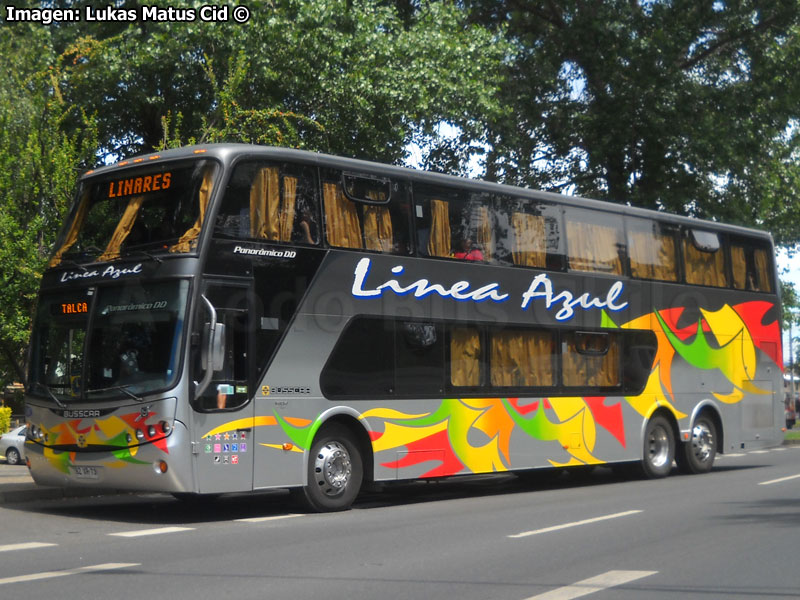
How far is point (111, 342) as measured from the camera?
12273 millimetres

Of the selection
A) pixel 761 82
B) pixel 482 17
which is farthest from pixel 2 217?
pixel 761 82

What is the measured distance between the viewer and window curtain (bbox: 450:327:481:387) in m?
14.9

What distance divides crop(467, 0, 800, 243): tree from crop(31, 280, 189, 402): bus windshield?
16199 millimetres

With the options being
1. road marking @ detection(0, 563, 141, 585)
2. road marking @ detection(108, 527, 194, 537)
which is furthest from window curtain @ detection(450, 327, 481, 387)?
road marking @ detection(0, 563, 141, 585)

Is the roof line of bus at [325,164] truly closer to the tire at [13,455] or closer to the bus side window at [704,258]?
the bus side window at [704,258]

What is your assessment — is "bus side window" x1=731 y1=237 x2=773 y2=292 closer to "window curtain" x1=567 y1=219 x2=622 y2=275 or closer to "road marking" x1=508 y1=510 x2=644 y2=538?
"window curtain" x1=567 y1=219 x2=622 y2=275

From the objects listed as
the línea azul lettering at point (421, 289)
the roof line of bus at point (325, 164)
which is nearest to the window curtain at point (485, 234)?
the roof line of bus at point (325, 164)

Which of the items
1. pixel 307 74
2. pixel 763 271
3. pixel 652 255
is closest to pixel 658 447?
pixel 652 255

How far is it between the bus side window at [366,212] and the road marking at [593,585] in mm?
6168

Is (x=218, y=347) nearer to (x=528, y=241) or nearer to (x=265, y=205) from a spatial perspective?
(x=265, y=205)

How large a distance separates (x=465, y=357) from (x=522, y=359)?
122 centimetres

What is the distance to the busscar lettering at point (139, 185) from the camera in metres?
12.7

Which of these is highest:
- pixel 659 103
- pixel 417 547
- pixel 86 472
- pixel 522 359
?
pixel 659 103

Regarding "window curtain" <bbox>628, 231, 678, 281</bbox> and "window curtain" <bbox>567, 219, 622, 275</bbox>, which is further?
"window curtain" <bbox>628, 231, 678, 281</bbox>
